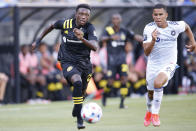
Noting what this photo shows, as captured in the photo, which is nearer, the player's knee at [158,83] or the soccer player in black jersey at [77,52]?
the soccer player in black jersey at [77,52]

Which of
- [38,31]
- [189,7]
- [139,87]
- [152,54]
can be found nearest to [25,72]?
[38,31]

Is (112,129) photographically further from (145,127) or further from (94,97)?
(94,97)

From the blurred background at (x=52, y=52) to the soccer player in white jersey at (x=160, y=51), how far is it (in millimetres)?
7412

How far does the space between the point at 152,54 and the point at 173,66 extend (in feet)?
1.59

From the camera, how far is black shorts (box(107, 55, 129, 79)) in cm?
1666

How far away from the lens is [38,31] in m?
20.7

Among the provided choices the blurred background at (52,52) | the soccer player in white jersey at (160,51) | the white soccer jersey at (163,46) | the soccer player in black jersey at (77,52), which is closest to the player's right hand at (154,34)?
the soccer player in white jersey at (160,51)

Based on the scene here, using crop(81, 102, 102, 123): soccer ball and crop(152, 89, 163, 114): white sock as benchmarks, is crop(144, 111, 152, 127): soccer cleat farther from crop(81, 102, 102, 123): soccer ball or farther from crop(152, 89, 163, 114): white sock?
crop(81, 102, 102, 123): soccer ball

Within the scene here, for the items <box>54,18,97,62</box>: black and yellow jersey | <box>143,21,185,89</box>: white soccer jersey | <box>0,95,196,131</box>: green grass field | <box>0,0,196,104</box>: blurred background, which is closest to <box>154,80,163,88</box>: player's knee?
<box>143,21,185,89</box>: white soccer jersey

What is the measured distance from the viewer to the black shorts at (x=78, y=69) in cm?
1027

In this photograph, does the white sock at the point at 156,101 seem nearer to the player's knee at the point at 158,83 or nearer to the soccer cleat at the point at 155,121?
the soccer cleat at the point at 155,121

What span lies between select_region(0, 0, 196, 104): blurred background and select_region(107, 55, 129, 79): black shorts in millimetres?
1421

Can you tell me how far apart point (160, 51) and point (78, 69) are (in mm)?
1629

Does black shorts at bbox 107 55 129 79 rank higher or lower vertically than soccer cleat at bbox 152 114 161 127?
higher
